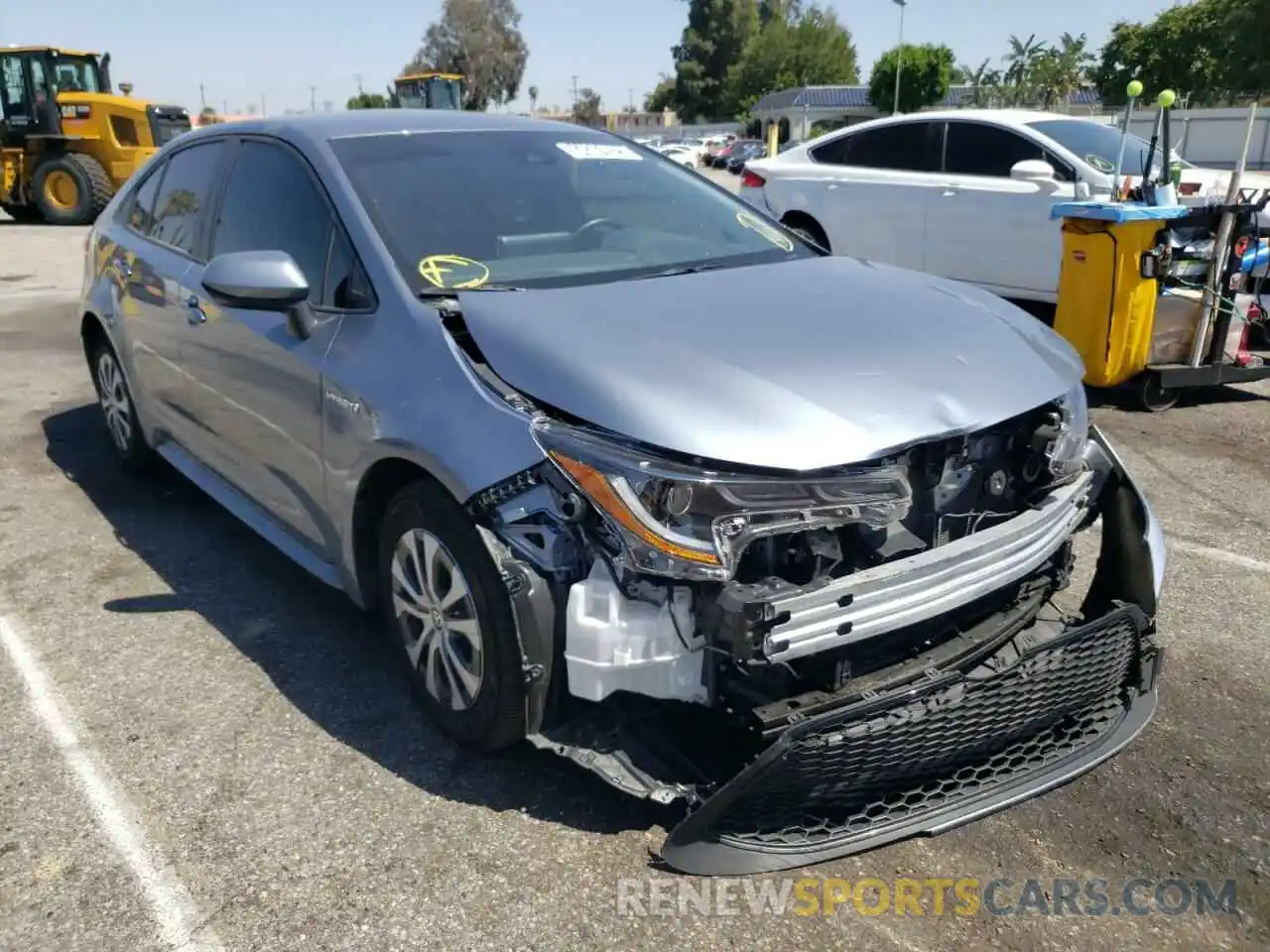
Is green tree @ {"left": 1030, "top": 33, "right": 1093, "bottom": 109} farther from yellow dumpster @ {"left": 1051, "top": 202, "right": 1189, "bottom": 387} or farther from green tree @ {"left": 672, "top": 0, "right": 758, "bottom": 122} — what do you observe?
yellow dumpster @ {"left": 1051, "top": 202, "right": 1189, "bottom": 387}

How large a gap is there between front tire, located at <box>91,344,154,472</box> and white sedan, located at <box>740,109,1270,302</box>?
4955 mm

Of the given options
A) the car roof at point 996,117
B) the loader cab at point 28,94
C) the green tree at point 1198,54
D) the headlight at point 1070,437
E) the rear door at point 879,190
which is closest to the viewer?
the headlight at point 1070,437

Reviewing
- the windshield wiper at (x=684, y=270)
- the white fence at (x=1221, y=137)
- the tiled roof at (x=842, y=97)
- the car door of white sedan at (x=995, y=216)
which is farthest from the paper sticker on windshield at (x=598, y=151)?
the tiled roof at (x=842, y=97)

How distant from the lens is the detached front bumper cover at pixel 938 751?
91.1 inches

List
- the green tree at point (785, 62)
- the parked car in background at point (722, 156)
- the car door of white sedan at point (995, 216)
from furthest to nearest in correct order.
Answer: the green tree at point (785, 62)
the parked car in background at point (722, 156)
the car door of white sedan at point (995, 216)

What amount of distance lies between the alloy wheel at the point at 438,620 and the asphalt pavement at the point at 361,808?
0.24 m

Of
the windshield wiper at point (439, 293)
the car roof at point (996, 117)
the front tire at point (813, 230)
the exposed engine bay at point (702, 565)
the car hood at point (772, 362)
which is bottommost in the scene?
the front tire at point (813, 230)

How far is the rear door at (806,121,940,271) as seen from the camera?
27.4 feet

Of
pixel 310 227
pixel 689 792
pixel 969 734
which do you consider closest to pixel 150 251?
pixel 310 227

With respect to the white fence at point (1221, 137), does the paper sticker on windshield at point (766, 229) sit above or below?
above

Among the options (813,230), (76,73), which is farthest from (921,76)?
(813,230)

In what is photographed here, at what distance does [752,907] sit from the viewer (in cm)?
241

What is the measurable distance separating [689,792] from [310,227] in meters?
2.10

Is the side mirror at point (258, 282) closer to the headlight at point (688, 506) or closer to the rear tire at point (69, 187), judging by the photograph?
the headlight at point (688, 506)
